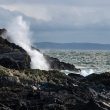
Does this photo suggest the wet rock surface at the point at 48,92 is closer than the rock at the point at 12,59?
Yes

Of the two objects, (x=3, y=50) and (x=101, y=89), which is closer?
(x=101, y=89)

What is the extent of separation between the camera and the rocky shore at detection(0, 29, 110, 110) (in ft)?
133

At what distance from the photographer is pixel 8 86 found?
1891 inches

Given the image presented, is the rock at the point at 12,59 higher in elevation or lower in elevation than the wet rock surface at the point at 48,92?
higher

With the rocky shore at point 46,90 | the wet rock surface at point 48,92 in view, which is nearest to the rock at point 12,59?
the rocky shore at point 46,90

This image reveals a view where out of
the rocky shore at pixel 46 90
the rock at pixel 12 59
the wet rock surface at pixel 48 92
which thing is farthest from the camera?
the rock at pixel 12 59

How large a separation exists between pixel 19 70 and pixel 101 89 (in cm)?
966

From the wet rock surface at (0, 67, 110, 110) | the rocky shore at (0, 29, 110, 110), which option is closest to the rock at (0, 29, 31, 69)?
the rocky shore at (0, 29, 110, 110)

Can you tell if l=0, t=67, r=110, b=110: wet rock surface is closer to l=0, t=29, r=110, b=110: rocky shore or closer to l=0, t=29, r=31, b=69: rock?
l=0, t=29, r=110, b=110: rocky shore

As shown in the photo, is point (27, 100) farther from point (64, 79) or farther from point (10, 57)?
point (10, 57)

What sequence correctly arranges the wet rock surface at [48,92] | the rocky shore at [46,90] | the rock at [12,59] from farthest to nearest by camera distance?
the rock at [12,59] → the rocky shore at [46,90] → the wet rock surface at [48,92]

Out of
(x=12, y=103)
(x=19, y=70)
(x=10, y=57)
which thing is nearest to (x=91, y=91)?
(x=12, y=103)

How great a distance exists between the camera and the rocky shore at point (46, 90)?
4050 centimetres

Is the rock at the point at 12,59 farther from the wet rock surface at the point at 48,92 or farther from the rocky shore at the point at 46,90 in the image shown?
the wet rock surface at the point at 48,92
